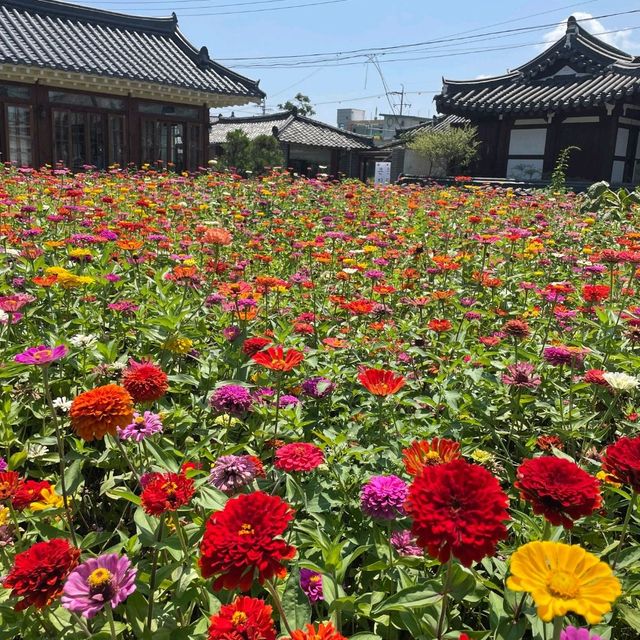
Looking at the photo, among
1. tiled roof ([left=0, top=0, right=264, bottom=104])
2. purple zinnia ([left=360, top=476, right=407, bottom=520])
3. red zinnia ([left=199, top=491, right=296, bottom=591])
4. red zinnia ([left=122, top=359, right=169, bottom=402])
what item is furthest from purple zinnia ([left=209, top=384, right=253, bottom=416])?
tiled roof ([left=0, top=0, right=264, bottom=104])

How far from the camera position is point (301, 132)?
25.0 meters

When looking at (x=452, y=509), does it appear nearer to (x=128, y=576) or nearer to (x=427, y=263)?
(x=128, y=576)

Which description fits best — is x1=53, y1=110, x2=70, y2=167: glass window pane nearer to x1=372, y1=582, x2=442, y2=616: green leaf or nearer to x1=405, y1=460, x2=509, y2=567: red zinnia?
x1=372, y1=582, x2=442, y2=616: green leaf

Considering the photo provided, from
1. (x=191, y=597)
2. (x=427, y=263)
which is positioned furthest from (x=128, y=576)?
(x=427, y=263)

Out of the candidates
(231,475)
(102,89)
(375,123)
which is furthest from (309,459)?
(375,123)

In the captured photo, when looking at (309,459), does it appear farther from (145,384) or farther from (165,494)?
(145,384)

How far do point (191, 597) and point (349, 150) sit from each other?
25.5 m

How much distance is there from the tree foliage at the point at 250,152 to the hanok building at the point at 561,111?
18.2 feet

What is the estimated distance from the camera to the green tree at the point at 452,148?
698 inches

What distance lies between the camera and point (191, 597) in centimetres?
117

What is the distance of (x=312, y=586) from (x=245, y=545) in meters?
0.48

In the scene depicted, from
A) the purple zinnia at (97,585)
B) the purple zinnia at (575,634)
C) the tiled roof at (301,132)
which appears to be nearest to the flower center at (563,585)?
the purple zinnia at (575,634)

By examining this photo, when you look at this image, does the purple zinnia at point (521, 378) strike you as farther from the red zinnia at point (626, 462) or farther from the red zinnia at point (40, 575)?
the red zinnia at point (40, 575)

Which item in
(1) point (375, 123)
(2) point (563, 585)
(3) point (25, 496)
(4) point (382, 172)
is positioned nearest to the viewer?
(2) point (563, 585)
